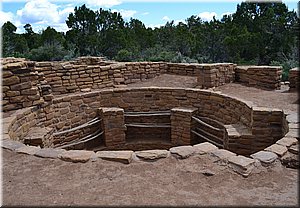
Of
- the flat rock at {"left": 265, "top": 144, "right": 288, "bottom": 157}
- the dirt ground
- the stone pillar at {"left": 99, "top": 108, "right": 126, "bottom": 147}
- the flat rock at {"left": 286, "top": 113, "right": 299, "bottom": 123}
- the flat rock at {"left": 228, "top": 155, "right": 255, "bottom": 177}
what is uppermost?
the flat rock at {"left": 286, "top": 113, "right": 299, "bottom": 123}

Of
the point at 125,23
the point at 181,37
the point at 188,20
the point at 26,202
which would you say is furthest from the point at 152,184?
the point at 188,20

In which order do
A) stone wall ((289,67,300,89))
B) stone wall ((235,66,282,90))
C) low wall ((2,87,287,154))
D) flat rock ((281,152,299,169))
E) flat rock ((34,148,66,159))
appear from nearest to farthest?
flat rock ((281,152,299,169)), flat rock ((34,148,66,159)), low wall ((2,87,287,154)), stone wall ((289,67,300,89)), stone wall ((235,66,282,90))

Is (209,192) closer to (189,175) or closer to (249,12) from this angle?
(189,175)

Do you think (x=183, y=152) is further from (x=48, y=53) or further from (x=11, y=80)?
(x=48, y=53)

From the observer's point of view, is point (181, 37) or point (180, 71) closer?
point (180, 71)

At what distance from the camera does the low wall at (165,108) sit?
5582 mm

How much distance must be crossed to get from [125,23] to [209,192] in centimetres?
1885

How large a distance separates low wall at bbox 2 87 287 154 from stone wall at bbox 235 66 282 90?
1828 millimetres

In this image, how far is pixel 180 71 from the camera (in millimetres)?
10008

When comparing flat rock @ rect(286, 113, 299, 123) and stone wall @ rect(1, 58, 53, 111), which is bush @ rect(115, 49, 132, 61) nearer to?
stone wall @ rect(1, 58, 53, 111)

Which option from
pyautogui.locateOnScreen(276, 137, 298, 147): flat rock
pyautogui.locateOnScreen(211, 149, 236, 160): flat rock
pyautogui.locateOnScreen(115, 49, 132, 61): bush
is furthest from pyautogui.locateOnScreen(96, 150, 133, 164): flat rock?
pyautogui.locateOnScreen(115, 49, 132, 61): bush

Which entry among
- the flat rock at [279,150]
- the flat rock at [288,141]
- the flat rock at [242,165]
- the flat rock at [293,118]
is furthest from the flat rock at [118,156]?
the flat rock at [293,118]

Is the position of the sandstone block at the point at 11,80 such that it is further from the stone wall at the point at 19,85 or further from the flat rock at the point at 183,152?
the flat rock at the point at 183,152

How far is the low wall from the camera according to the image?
5.58 metres
